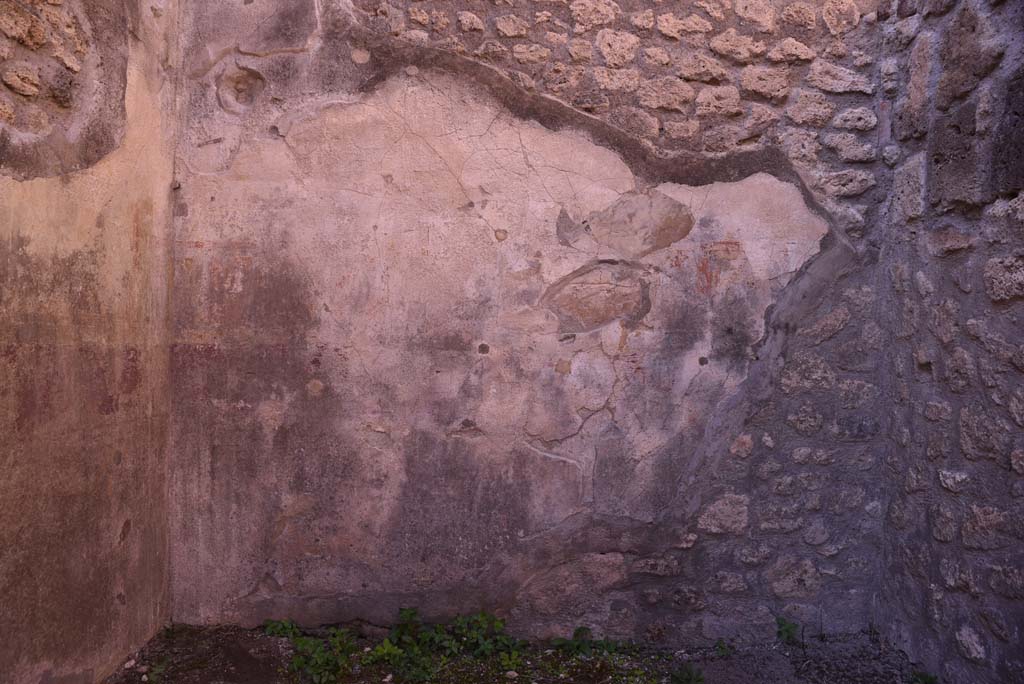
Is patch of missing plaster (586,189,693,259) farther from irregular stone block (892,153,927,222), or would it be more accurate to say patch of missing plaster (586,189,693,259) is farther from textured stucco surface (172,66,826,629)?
irregular stone block (892,153,927,222)

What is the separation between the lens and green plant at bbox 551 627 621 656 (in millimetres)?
2658

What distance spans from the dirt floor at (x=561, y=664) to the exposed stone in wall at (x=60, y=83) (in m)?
1.58

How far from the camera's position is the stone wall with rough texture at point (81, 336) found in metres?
1.90

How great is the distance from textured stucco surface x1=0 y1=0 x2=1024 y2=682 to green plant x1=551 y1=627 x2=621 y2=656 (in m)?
0.06

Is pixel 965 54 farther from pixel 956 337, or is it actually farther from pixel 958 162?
pixel 956 337

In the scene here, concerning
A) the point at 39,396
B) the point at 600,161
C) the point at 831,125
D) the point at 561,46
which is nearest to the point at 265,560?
the point at 39,396

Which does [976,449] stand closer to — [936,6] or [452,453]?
[936,6]

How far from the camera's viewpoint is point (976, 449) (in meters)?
2.21

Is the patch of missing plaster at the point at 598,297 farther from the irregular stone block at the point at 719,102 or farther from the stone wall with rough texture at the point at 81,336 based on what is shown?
the stone wall with rough texture at the point at 81,336

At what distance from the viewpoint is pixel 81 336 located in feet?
7.05

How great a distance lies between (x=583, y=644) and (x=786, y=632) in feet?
2.39

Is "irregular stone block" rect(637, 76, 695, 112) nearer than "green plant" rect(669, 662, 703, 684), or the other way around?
"green plant" rect(669, 662, 703, 684)

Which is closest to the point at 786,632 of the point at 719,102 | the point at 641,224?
the point at 641,224

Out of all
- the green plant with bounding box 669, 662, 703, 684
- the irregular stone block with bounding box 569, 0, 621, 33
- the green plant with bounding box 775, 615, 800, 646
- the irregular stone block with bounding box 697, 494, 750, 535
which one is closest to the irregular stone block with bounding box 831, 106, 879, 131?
the irregular stone block with bounding box 569, 0, 621, 33
